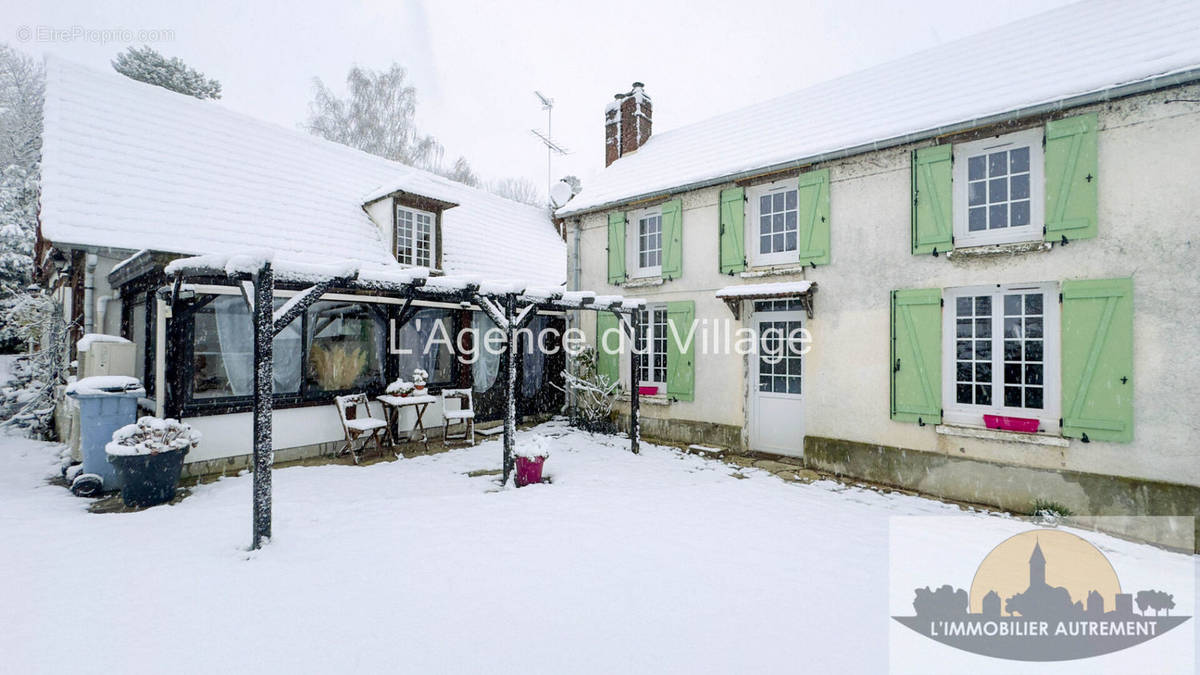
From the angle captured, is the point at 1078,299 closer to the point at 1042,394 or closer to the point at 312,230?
the point at 1042,394

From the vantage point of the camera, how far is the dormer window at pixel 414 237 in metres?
9.45

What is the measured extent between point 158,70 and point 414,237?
1294 cm

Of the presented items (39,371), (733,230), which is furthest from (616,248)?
(39,371)

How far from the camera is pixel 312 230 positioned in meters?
8.38

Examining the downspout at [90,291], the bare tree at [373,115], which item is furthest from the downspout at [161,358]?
the bare tree at [373,115]

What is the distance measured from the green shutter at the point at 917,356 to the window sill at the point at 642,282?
12.8ft

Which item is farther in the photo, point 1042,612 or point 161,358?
point 161,358

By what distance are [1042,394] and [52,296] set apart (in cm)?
1604

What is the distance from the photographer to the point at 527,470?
6.02 m

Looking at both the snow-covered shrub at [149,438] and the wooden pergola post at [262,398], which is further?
the snow-covered shrub at [149,438]

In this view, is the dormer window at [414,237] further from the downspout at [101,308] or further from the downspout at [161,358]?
the downspout at [101,308]

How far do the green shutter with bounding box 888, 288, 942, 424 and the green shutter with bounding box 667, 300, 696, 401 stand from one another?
3.12m

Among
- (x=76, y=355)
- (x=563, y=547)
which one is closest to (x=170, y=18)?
(x=76, y=355)

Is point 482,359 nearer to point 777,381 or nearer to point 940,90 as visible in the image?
point 777,381
